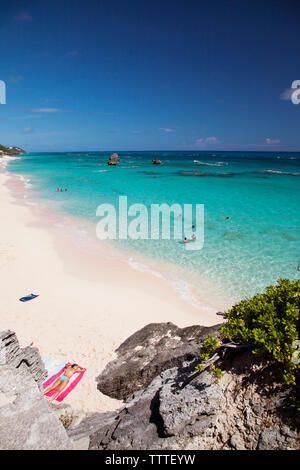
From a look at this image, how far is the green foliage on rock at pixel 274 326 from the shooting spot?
350cm

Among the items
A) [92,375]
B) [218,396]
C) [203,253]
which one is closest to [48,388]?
[92,375]

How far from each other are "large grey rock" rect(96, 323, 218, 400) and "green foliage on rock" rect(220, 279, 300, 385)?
2156 mm

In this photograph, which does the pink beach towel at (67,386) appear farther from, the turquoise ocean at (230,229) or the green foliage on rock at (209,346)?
the turquoise ocean at (230,229)

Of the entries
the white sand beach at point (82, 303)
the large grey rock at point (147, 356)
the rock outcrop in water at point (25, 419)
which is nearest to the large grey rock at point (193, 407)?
the rock outcrop in water at point (25, 419)

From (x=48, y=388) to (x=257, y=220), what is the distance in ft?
89.7

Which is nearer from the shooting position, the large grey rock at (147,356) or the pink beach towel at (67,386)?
the large grey rock at (147,356)

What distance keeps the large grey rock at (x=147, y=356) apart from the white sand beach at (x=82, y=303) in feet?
1.39

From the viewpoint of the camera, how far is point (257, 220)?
28.3 metres

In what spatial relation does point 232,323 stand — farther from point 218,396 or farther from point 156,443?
point 156,443

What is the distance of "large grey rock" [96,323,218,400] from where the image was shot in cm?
667

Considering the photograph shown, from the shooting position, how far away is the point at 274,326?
3.89m

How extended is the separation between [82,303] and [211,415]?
9.35 m

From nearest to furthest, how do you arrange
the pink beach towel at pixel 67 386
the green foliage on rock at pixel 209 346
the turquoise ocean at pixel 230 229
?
the green foliage on rock at pixel 209 346, the pink beach towel at pixel 67 386, the turquoise ocean at pixel 230 229

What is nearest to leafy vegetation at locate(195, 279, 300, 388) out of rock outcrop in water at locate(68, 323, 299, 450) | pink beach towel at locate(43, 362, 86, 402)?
rock outcrop in water at locate(68, 323, 299, 450)
